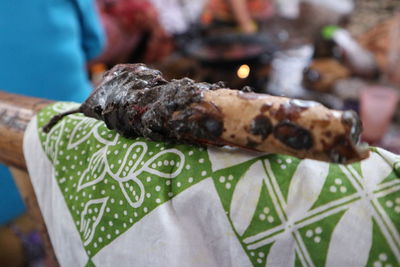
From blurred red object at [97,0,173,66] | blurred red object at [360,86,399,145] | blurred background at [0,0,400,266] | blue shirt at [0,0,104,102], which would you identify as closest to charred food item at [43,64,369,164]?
blurred background at [0,0,400,266]

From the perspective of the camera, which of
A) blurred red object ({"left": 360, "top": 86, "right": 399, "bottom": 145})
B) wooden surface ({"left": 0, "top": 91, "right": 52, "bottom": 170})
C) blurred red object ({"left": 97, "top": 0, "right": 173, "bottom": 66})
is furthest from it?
blurred red object ({"left": 97, "top": 0, "right": 173, "bottom": 66})

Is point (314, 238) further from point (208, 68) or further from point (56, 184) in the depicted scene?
point (208, 68)

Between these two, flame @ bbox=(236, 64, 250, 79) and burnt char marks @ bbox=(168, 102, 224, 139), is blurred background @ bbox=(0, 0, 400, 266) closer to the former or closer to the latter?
flame @ bbox=(236, 64, 250, 79)

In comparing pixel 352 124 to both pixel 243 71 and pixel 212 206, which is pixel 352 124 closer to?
pixel 212 206

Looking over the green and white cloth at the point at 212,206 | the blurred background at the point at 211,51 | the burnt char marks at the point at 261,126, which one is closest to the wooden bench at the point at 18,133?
the green and white cloth at the point at 212,206

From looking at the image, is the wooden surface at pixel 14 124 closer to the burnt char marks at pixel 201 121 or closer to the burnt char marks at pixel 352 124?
the burnt char marks at pixel 201 121

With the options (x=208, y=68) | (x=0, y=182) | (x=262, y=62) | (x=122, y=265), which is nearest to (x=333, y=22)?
(x=262, y=62)

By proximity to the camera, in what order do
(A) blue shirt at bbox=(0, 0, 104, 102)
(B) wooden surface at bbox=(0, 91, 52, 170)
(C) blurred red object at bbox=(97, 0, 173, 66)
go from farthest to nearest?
(C) blurred red object at bbox=(97, 0, 173, 66), (A) blue shirt at bbox=(0, 0, 104, 102), (B) wooden surface at bbox=(0, 91, 52, 170)
